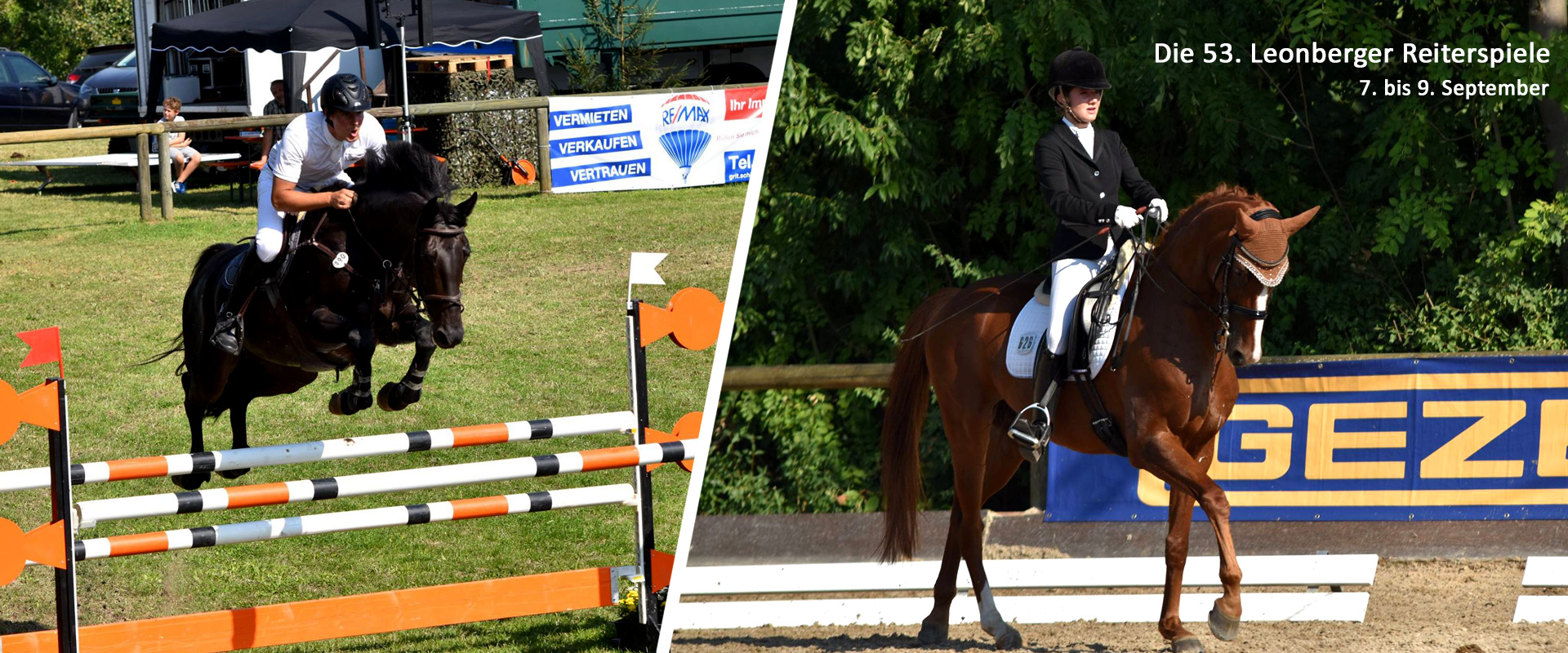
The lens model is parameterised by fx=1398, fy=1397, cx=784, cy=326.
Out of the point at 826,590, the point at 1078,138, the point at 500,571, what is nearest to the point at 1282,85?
the point at 1078,138

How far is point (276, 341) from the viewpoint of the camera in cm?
545

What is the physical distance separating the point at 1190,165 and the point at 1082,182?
3.53m

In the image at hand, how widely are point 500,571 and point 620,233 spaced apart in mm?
6357

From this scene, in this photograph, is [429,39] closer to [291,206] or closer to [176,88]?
[176,88]

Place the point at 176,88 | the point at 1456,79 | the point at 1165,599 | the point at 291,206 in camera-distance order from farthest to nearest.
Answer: the point at 176,88 → the point at 1456,79 → the point at 291,206 → the point at 1165,599

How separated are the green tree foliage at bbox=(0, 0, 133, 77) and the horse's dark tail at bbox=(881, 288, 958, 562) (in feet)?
85.8

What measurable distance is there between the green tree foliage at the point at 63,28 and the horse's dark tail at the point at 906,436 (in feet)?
85.8

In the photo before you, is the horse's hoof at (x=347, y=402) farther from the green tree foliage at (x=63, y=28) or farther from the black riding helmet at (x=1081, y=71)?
the green tree foliage at (x=63, y=28)

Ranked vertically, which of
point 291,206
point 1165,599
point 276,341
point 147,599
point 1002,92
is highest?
point 1002,92

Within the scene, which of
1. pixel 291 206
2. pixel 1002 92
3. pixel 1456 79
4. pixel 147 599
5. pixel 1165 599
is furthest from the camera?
pixel 1002 92

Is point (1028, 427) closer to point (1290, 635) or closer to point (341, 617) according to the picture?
point (1290, 635)

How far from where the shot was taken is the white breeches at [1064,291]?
15.1ft

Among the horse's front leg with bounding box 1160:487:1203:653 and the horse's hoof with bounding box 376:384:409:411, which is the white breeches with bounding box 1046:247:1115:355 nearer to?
the horse's front leg with bounding box 1160:487:1203:653

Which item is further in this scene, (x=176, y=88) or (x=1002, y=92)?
(x=176, y=88)
